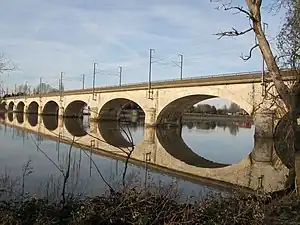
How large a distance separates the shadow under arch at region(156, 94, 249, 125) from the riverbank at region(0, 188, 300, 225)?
30.5 metres

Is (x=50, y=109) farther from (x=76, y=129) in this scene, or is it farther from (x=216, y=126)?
(x=76, y=129)

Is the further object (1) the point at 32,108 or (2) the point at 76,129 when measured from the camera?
(1) the point at 32,108

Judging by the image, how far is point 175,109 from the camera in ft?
139

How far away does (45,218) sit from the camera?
199 inches

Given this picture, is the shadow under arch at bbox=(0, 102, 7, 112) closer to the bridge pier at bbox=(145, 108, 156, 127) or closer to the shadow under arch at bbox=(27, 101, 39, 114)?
the shadow under arch at bbox=(27, 101, 39, 114)

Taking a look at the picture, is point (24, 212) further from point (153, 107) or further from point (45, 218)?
point (153, 107)

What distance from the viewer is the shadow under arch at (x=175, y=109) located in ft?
126

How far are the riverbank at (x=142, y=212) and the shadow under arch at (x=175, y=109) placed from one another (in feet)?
100

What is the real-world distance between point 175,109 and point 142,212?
37.3 meters

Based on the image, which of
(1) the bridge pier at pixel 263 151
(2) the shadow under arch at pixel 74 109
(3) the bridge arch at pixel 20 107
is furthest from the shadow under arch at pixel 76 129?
(3) the bridge arch at pixel 20 107

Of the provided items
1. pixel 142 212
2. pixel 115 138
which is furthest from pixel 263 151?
pixel 142 212

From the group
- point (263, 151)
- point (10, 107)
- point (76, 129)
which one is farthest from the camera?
point (10, 107)

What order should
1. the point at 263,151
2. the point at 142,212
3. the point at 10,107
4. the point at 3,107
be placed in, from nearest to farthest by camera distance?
1. the point at 142,212
2. the point at 263,151
3. the point at 3,107
4. the point at 10,107

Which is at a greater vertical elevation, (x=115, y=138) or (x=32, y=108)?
(x=32, y=108)
